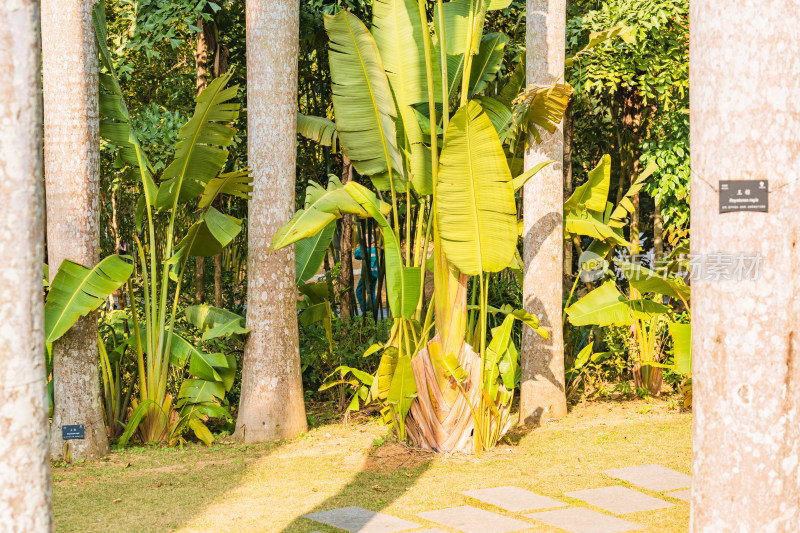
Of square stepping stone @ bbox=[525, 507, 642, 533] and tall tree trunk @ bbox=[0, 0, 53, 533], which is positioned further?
square stepping stone @ bbox=[525, 507, 642, 533]

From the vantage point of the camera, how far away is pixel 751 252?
286 centimetres

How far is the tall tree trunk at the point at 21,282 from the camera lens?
2125 millimetres

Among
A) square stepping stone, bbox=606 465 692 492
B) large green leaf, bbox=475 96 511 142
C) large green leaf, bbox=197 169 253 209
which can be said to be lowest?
square stepping stone, bbox=606 465 692 492

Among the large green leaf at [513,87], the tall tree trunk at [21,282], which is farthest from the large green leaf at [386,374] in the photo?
the tall tree trunk at [21,282]

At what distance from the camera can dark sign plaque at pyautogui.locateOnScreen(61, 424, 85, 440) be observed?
20.7ft

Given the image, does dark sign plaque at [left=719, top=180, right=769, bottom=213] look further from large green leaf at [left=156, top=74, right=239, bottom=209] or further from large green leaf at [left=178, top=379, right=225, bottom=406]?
large green leaf at [left=178, top=379, right=225, bottom=406]

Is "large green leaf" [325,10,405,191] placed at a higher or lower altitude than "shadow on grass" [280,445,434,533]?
higher

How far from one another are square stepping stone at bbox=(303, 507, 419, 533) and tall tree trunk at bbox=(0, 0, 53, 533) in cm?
255

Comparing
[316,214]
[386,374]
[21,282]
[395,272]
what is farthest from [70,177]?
[21,282]

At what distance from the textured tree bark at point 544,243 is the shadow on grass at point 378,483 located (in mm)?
1737

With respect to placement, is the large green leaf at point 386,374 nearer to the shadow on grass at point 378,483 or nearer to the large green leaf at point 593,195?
the shadow on grass at point 378,483

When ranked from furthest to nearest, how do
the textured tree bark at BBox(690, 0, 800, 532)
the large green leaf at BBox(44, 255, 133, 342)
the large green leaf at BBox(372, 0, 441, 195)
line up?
the large green leaf at BBox(372, 0, 441, 195) → the large green leaf at BBox(44, 255, 133, 342) → the textured tree bark at BBox(690, 0, 800, 532)

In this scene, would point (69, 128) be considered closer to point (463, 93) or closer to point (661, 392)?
point (463, 93)

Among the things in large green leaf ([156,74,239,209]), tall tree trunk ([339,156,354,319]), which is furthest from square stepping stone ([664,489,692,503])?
tall tree trunk ([339,156,354,319])
